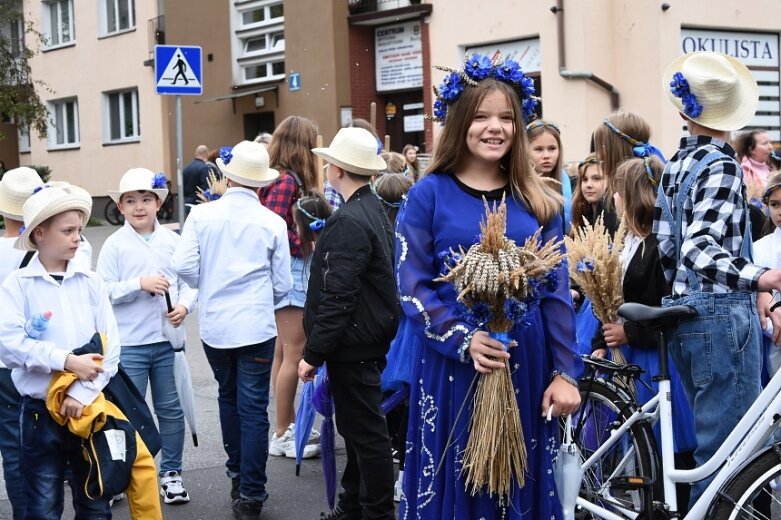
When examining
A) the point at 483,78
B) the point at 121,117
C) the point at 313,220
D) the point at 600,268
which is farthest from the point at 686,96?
the point at 121,117

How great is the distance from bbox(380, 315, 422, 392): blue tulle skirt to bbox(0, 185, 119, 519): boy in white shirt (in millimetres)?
1674

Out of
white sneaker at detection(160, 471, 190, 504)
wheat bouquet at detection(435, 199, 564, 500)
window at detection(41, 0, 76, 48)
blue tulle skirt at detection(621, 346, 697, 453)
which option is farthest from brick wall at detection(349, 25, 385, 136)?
wheat bouquet at detection(435, 199, 564, 500)

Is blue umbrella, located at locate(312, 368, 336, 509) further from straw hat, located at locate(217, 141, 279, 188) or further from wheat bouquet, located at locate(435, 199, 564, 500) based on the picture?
wheat bouquet, located at locate(435, 199, 564, 500)

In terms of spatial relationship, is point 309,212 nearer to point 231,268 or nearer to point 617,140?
point 231,268

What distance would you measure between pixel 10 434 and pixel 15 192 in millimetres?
1312

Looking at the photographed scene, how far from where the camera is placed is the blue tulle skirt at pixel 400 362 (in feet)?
18.7

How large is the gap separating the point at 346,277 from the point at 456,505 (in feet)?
5.01

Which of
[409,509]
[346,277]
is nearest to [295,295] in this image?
[346,277]

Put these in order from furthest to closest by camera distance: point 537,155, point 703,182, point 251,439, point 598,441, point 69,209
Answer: point 537,155, point 251,439, point 598,441, point 69,209, point 703,182

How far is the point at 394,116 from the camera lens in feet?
75.4

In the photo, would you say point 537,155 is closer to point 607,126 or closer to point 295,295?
point 607,126

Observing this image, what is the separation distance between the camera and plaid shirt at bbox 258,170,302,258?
7.23 m

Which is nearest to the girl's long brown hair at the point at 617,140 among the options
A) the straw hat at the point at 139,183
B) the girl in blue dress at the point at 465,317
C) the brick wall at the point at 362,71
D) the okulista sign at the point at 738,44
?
the girl in blue dress at the point at 465,317

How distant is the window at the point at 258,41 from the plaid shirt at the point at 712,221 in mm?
21725
